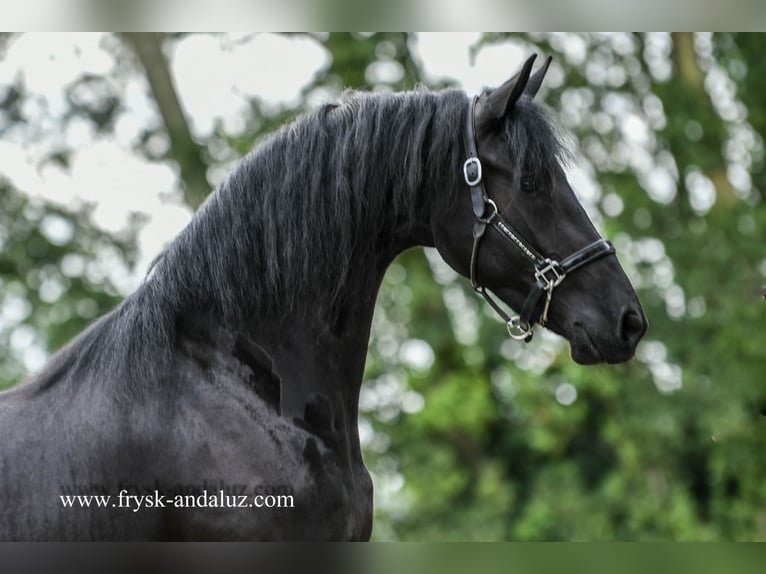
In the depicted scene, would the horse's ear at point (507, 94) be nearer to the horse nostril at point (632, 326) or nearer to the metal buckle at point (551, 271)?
the metal buckle at point (551, 271)

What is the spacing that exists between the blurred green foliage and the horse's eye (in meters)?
6.38

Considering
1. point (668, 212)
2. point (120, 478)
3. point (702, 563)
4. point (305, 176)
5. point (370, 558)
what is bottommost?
point (668, 212)

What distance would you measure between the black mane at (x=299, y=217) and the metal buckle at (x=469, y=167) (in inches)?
1.5

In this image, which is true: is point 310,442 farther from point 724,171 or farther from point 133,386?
point 724,171

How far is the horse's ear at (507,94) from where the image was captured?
297cm

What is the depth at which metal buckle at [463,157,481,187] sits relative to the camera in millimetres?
3010

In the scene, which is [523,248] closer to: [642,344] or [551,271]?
[551,271]

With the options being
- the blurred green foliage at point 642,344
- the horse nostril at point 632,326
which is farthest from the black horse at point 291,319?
the blurred green foliage at point 642,344

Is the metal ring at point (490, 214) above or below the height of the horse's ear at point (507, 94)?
below

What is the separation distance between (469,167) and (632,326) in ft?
2.31

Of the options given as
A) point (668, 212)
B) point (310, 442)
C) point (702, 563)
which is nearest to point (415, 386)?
point (668, 212)

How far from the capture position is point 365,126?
3029 millimetres

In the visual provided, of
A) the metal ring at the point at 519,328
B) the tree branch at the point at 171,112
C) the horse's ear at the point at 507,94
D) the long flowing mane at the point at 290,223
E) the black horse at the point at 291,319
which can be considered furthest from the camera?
the tree branch at the point at 171,112

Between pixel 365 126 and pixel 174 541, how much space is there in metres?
1.37
